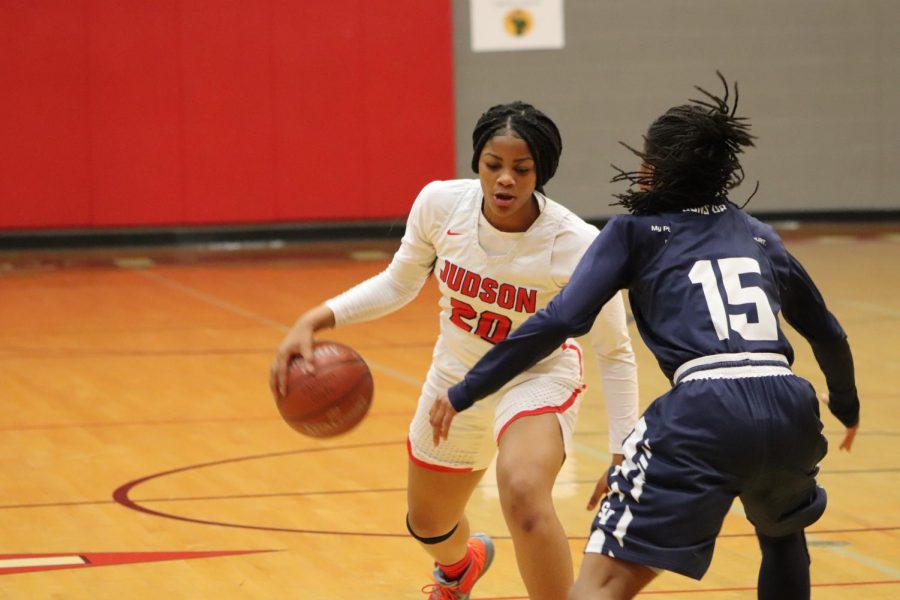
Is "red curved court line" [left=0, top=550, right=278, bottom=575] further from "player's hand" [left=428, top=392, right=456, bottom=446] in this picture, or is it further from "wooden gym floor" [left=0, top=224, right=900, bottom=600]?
"player's hand" [left=428, top=392, right=456, bottom=446]

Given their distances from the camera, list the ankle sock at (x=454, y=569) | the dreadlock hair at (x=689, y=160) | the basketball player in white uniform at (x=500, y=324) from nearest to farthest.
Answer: the dreadlock hair at (x=689, y=160) < the basketball player in white uniform at (x=500, y=324) < the ankle sock at (x=454, y=569)

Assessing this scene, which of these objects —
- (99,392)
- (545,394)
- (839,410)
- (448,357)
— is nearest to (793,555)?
(839,410)

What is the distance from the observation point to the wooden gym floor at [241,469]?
5020mm

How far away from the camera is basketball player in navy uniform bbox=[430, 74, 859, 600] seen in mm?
3062

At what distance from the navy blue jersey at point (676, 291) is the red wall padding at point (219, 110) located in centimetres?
1282

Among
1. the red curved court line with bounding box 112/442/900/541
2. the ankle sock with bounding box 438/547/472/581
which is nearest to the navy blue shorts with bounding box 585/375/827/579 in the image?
the ankle sock with bounding box 438/547/472/581

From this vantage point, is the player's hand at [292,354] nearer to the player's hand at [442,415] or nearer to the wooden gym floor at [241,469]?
the player's hand at [442,415]

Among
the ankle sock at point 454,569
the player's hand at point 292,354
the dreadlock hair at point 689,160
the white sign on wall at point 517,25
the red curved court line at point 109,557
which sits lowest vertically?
the red curved court line at point 109,557

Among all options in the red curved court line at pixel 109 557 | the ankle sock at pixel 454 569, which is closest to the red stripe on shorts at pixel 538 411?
the ankle sock at pixel 454 569

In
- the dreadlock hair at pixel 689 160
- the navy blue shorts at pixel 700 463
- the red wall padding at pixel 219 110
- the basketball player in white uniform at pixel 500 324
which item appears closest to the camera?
the navy blue shorts at pixel 700 463

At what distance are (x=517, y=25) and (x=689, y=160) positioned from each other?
13.2m

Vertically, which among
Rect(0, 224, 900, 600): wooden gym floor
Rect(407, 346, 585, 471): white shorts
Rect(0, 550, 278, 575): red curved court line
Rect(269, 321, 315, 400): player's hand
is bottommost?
Rect(0, 224, 900, 600): wooden gym floor

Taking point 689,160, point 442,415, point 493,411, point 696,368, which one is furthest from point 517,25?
point 696,368

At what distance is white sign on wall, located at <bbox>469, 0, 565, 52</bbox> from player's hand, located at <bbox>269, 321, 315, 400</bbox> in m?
12.5
